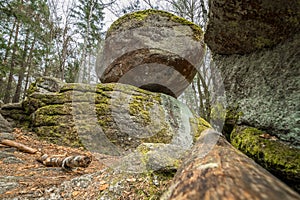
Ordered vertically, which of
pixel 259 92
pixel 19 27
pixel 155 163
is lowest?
pixel 155 163

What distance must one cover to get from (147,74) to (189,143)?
299 centimetres

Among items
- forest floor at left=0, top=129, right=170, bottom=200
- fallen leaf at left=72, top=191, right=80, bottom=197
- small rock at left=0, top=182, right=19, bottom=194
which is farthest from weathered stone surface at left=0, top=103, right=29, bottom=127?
fallen leaf at left=72, top=191, right=80, bottom=197

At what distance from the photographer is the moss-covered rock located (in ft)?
3.45

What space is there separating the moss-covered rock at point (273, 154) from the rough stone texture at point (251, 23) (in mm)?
706

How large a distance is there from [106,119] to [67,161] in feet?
7.53

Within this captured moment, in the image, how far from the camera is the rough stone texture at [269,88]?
1165mm

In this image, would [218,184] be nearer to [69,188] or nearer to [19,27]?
[69,188]

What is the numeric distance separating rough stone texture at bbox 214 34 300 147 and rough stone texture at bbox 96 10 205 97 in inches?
198

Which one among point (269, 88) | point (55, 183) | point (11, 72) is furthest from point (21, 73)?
point (269, 88)

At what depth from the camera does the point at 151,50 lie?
6.38 metres

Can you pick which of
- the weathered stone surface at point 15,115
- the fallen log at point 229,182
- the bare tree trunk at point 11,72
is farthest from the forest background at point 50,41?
the fallen log at point 229,182

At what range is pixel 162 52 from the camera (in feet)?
21.1

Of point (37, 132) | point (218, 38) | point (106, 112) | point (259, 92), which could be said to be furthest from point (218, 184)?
point (37, 132)

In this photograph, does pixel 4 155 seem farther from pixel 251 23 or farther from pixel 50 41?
pixel 50 41
